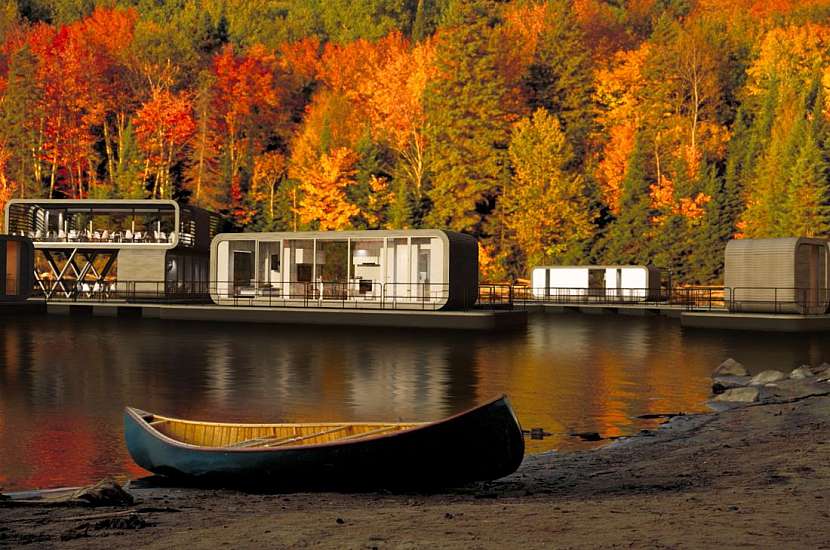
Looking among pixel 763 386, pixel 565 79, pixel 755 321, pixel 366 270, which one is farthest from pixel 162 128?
pixel 763 386

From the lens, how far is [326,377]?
23.4 m

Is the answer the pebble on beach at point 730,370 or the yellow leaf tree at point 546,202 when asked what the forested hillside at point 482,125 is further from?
the pebble on beach at point 730,370

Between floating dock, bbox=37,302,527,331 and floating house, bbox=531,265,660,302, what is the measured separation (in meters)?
17.1

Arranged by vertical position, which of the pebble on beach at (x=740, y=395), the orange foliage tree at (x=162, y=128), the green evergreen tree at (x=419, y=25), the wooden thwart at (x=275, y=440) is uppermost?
the green evergreen tree at (x=419, y=25)

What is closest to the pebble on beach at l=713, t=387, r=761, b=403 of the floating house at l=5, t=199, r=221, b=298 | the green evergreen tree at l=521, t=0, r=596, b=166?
the floating house at l=5, t=199, r=221, b=298

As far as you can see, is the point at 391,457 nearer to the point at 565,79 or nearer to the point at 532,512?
the point at 532,512

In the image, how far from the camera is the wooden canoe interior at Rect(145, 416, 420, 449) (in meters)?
11.1

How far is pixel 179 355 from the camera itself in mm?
29547

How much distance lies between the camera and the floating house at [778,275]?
42.9 metres

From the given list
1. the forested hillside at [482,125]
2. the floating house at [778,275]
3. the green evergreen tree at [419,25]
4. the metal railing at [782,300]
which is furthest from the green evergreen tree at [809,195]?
the green evergreen tree at [419,25]

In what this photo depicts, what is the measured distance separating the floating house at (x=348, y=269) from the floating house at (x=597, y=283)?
17.5 metres

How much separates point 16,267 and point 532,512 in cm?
4898

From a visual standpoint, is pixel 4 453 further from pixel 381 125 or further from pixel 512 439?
pixel 381 125

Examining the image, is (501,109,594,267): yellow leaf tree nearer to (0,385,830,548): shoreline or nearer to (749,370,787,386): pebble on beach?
(749,370,787,386): pebble on beach
